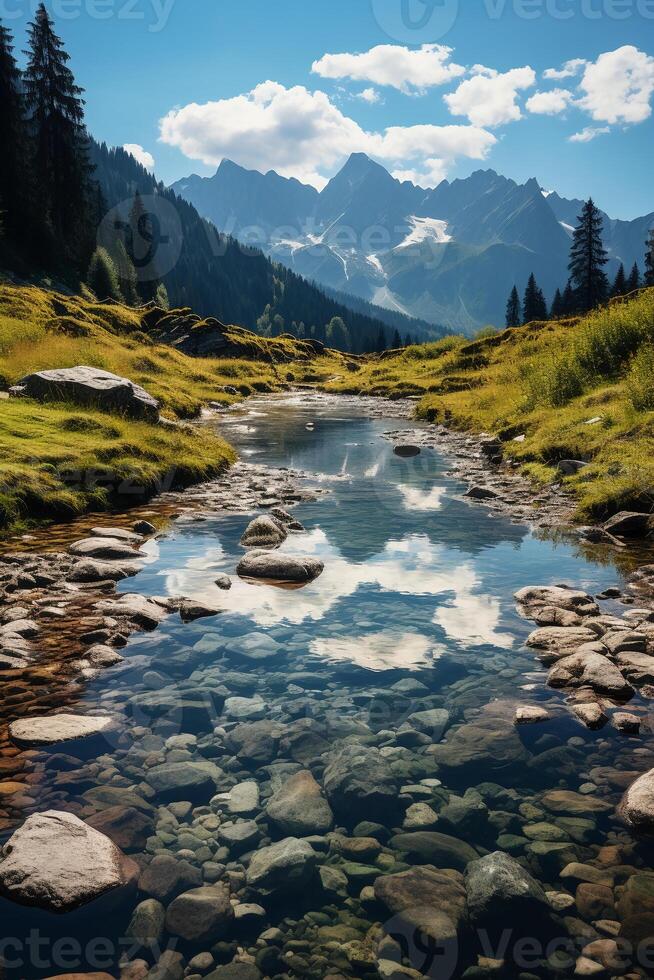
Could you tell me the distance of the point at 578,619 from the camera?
7.53 metres

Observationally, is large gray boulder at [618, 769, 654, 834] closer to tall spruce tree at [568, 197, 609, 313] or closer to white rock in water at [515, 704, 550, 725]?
white rock in water at [515, 704, 550, 725]

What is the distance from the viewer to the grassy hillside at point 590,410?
13.1 meters

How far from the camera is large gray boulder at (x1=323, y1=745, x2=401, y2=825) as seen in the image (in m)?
4.37

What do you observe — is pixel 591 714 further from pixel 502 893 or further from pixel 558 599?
pixel 558 599

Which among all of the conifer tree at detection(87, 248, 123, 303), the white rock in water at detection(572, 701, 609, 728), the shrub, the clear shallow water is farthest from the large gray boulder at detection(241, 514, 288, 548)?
the conifer tree at detection(87, 248, 123, 303)

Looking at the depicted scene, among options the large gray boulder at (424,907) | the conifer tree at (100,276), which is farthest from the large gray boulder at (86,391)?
the conifer tree at (100,276)

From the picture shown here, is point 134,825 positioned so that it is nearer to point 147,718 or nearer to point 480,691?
point 147,718

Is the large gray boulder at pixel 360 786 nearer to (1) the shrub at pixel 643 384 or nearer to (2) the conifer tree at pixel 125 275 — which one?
(1) the shrub at pixel 643 384

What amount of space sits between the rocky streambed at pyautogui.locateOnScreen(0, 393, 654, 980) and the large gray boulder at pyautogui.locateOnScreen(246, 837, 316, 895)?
→ 2 cm

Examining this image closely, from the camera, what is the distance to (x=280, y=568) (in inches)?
369

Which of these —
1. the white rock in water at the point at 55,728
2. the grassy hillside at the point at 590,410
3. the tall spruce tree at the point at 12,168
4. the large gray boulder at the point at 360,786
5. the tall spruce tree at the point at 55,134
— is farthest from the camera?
the tall spruce tree at the point at 55,134

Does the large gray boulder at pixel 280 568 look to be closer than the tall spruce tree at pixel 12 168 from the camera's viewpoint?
Yes

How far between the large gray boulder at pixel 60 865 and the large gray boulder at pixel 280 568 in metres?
5.49

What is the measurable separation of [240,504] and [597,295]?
86.2 meters
